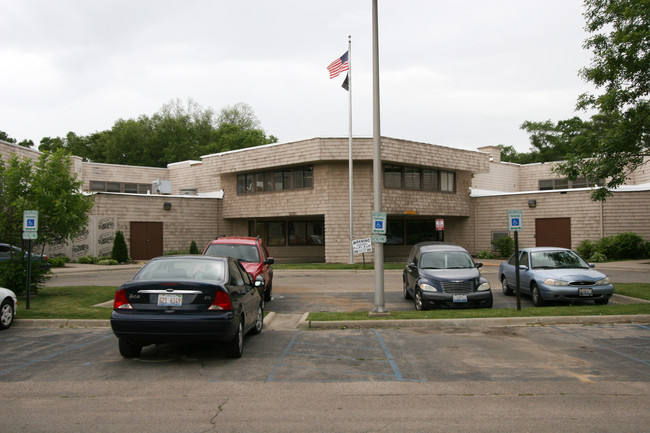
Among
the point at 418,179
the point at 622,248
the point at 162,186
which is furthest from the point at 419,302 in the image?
the point at 162,186

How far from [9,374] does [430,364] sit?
5890 millimetres

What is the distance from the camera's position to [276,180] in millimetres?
33219

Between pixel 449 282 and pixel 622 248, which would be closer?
pixel 449 282

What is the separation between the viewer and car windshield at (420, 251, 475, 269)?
45.5 ft

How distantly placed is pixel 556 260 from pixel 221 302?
34.1 feet

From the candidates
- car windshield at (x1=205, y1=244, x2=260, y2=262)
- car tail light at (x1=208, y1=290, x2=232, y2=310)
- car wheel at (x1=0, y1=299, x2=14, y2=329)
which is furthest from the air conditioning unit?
car tail light at (x1=208, y1=290, x2=232, y2=310)

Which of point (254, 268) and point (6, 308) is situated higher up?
point (254, 268)

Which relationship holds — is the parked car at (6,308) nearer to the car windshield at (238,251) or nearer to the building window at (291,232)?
the car windshield at (238,251)

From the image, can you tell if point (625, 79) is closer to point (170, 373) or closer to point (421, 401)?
point (421, 401)

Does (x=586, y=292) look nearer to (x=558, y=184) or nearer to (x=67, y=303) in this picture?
(x=67, y=303)

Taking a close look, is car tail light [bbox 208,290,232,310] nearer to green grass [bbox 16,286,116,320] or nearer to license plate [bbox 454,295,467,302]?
green grass [bbox 16,286,116,320]

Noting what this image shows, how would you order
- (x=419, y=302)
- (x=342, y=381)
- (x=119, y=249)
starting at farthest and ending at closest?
1. (x=119, y=249)
2. (x=419, y=302)
3. (x=342, y=381)

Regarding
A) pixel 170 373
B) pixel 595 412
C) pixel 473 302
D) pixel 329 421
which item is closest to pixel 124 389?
pixel 170 373

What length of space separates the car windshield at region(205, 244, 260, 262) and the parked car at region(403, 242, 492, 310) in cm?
447
